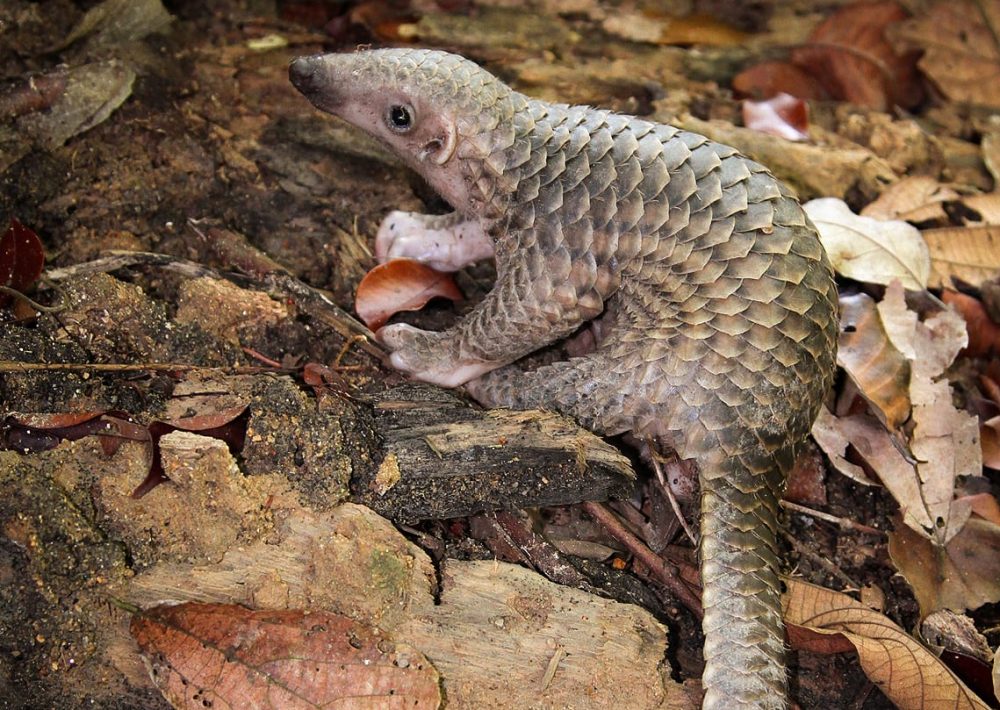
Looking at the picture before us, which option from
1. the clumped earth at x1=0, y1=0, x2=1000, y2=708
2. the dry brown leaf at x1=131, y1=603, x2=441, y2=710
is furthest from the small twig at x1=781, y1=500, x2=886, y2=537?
the dry brown leaf at x1=131, y1=603, x2=441, y2=710

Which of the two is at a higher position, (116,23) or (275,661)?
(116,23)

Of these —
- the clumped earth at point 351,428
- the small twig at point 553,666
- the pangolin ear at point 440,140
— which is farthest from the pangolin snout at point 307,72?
the small twig at point 553,666

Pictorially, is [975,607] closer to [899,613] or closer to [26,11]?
[899,613]

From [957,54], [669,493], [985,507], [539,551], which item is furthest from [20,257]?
[957,54]

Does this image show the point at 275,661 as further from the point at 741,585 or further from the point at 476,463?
the point at 741,585


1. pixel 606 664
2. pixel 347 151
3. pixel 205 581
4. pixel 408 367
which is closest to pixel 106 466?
pixel 205 581

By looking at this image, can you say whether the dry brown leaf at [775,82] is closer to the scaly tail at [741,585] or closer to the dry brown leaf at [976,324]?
the dry brown leaf at [976,324]
